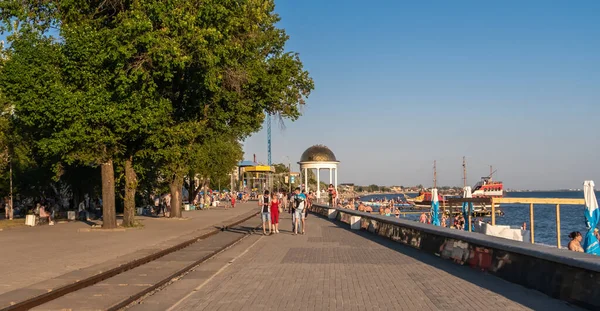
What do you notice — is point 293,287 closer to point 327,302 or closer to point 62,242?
point 327,302

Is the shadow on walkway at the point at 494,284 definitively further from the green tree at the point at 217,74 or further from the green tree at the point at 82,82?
the green tree at the point at 82,82

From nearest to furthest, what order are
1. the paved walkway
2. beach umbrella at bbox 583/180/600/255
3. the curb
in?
the curb
the paved walkway
beach umbrella at bbox 583/180/600/255

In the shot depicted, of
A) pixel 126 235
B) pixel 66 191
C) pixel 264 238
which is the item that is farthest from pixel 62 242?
pixel 66 191

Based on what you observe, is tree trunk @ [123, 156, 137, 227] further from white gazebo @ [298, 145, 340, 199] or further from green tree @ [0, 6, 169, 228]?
white gazebo @ [298, 145, 340, 199]

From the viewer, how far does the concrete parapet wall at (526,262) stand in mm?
9002

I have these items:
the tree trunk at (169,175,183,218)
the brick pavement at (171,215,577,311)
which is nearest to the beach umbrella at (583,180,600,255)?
the brick pavement at (171,215,577,311)

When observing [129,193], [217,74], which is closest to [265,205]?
[217,74]

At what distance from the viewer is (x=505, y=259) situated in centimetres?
1238

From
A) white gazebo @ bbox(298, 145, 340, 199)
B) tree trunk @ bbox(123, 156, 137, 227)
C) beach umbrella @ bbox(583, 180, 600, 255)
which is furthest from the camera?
white gazebo @ bbox(298, 145, 340, 199)

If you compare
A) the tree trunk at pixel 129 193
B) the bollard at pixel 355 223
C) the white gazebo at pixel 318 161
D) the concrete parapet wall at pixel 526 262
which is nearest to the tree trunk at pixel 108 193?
the tree trunk at pixel 129 193

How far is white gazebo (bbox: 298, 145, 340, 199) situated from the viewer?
81.2 metres

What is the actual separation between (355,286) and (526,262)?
303 cm

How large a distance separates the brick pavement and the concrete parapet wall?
0.66ft

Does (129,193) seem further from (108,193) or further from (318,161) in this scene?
(318,161)
